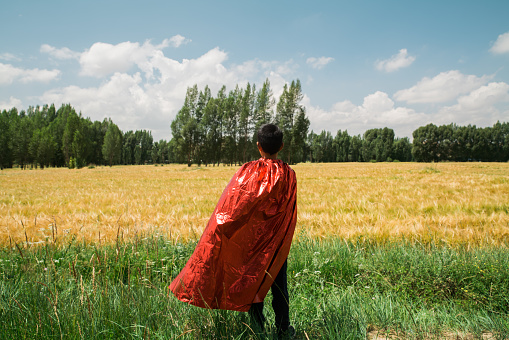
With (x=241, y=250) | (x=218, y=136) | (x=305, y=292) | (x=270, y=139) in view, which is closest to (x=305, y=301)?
(x=305, y=292)

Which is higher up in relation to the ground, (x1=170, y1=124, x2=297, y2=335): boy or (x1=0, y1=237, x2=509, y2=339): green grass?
(x1=170, y1=124, x2=297, y2=335): boy

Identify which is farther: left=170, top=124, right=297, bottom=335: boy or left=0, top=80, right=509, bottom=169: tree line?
left=0, top=80, right=509, bottom=169: tree line

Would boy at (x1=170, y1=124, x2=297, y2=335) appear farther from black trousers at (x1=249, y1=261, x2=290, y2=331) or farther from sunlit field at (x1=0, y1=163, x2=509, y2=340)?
sunlit field at (x1=0, y1=163, x2=509, y2=340)

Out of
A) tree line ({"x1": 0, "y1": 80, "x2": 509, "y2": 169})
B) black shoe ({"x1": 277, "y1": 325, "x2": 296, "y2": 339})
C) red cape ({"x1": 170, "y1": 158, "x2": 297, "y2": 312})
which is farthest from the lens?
tree line ({"x1": 0, "y1": 80, "x2": 509, "y2": 169})

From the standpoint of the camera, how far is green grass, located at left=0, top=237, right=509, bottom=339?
77.5 inches

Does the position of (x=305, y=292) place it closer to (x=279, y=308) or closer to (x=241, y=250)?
(x=279, y=308)

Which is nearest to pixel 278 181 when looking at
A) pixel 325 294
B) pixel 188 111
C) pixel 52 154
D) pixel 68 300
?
pixel 325 294

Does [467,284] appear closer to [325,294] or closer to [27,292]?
[325,294]

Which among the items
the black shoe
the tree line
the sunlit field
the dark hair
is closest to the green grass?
the sunlit field

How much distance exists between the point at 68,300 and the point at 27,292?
340mm

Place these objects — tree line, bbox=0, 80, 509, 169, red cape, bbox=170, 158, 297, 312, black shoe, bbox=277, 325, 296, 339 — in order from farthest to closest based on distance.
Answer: tree line, bbox=0, 80, 509, 169, black shoe, bbox=277, 325, 296, 339, red cape, bbox=170, 158, 297, 312

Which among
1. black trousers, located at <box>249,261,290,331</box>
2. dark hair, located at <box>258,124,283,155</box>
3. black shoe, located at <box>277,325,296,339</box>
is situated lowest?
black shoe, located at <box>277,325,296,339</box>

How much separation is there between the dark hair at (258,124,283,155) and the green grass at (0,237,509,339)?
128cm

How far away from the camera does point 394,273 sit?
3.16m
